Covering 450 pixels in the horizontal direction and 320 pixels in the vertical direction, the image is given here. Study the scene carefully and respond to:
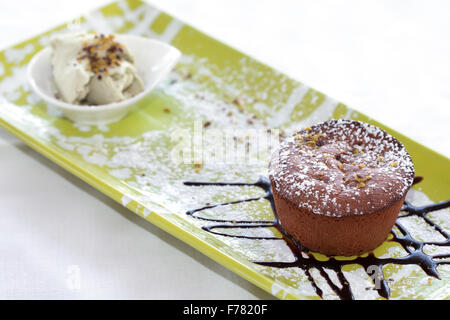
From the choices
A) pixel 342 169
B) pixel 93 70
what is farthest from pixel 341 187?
pixel 93 70

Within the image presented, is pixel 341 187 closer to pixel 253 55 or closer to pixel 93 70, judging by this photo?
pixel 93 70

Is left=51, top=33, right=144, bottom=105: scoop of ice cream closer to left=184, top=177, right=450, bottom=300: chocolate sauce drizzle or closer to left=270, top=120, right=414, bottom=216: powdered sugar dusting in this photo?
left=184, top=177, right=450, bottom=300: chocolate sauce drizzle

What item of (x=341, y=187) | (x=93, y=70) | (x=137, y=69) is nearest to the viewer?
(x=341, y=187)

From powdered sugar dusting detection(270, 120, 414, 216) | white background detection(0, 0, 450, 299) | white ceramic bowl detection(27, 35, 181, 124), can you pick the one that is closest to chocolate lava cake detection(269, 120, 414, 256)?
powdered sugar dusting detection(270, 120, 414, 216)

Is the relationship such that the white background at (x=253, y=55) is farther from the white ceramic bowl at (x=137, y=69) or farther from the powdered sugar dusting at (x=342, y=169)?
the powdered sugar dusting at (x=342, y=169)
